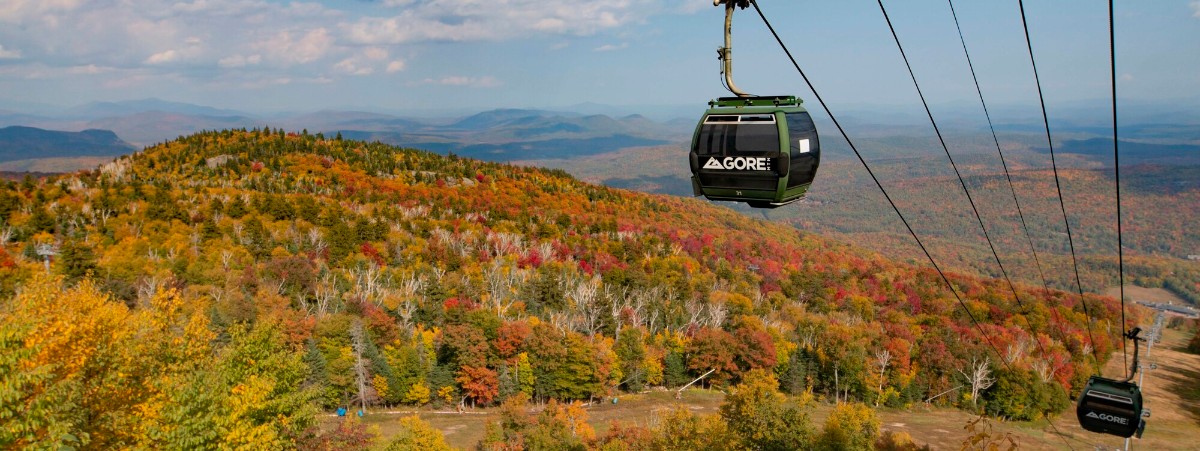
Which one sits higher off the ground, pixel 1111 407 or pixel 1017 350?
pixel 1111 407

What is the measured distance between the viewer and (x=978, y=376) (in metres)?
61.4

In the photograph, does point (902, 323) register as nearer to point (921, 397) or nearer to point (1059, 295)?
point (921, 397)

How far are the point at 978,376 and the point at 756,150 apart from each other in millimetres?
62815

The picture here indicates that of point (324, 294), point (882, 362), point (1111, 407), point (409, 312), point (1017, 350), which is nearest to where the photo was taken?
point (1111, 407)

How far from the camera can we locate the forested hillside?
19.5 meters

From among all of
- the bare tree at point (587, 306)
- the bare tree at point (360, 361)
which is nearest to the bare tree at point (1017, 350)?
the bare tree at point (587, 306)

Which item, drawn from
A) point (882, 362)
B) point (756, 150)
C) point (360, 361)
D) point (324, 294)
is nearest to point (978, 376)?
point (882, 362)

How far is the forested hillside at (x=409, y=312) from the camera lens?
64.0 feet

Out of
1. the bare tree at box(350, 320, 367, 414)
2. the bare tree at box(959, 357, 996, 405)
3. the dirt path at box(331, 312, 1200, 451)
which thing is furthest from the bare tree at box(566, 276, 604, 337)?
the bare tree at box(959, 357, 996, 405)

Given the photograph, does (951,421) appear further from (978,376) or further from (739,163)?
(739,163)

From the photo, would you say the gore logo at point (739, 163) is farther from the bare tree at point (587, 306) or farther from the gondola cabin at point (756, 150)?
the bare tree at point (587, 306)

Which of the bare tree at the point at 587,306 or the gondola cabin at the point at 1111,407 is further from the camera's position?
the bare tree at the point at 587,306

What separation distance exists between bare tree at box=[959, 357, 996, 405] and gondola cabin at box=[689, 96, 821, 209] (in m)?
61.5

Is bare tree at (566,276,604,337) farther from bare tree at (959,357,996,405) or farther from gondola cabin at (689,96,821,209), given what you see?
gondola cabin at (689,96,821,209)
